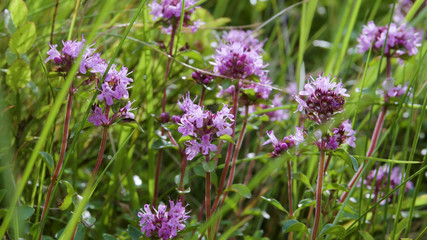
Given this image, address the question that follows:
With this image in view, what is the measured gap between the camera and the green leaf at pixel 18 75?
133 centimetres

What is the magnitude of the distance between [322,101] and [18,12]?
3.09 ft

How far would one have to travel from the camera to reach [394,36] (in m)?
1.46

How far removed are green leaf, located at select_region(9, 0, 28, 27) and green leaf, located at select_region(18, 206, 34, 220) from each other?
2.00 ft

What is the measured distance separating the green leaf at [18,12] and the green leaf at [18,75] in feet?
0.54

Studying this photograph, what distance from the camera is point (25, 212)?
107 centimetres

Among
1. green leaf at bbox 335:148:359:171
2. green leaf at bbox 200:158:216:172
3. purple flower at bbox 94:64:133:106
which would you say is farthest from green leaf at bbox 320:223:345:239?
purple flower at bbox 94:64:133:106

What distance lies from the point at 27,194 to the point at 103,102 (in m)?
0.48

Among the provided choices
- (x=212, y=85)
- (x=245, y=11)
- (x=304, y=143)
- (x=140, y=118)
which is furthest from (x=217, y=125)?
(x=245, y=11)

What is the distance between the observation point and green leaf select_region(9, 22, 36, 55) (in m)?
1.34

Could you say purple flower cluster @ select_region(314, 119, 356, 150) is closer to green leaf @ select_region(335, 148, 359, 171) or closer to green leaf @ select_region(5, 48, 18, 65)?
green leaf @ select_region(335, 148, 359, 171)

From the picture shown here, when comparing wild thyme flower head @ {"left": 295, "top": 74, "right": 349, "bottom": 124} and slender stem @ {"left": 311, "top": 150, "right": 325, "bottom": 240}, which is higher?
Answer: wild thyme flower head @ {"left": 295, "top": 74, "right": 349, "bottom": 124}

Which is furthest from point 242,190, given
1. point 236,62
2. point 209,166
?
point 236,62

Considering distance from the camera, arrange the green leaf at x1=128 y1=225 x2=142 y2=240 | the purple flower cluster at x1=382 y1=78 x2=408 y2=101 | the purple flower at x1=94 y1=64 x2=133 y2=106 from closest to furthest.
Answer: the purple flower at x1=94 y1=64 x2=133 y2=106, the green leaf at x1=128 y1=225 x2=142 y2=240, the purple flower cluster at x1=382 y1=78 x2=408 y2=101

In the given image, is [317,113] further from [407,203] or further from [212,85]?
[407,203]
